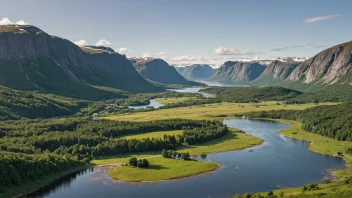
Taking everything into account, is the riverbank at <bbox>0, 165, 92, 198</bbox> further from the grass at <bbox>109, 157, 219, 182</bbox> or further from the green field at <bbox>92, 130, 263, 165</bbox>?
the green field at <bbox>92, 130, 263, 165</bbox>

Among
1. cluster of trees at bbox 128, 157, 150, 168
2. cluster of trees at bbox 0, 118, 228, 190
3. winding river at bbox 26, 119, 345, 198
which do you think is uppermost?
cluster of trees at bbox 0, 118, 228, 190

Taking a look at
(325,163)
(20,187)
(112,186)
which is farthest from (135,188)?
(325,163)

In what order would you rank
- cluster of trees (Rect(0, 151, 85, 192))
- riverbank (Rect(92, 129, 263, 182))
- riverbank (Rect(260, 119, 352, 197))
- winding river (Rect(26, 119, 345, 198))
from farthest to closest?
riverbank (Rect(92, 129, 263, 182)) < cluster of trees (Rect(0, 151, 85, 192)) < winding river (Rect(26, 119, 345, 198)) < riverbank (Rect(260, 119, 352, 197))

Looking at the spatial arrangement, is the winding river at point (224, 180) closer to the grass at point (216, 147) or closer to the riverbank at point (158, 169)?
the riverbank at point (158, 169)

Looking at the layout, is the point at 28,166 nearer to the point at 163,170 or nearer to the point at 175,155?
the point at 163,170

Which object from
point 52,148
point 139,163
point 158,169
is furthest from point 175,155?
point 52,148

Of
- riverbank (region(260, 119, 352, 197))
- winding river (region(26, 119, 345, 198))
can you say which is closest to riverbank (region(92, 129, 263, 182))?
winding river (region(26, 119, 345, 198))
